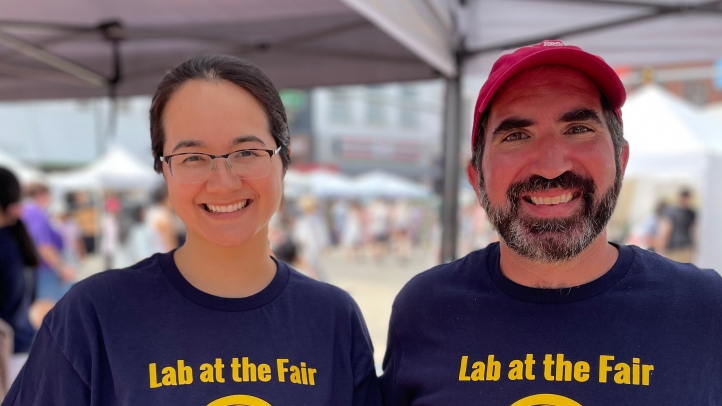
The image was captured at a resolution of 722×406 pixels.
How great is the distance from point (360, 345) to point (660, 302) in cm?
70

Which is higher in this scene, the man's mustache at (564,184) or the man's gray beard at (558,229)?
the man's mustache at (564,184)

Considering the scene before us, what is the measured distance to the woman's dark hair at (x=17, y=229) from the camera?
10.4 ft

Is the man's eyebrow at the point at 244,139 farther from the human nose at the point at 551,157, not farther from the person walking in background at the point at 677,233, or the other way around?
the person walking in background at the point at 677,233

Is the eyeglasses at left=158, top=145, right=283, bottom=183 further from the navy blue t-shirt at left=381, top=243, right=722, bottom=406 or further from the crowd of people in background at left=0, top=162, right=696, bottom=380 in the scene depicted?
the navy blue t-shirt at left=381, top=243, right=722, bottom=406

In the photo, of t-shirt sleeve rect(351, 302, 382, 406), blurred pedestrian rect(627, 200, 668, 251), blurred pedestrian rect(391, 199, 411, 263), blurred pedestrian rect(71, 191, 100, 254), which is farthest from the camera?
blurred pedestrian rect(391, 199, 411, 263)

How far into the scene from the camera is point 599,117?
4.35 ft

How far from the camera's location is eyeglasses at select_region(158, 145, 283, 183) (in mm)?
1294

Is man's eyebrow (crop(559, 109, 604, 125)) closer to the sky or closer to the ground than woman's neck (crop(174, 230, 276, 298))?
closer to the sky

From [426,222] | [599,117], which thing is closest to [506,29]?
[599,117]

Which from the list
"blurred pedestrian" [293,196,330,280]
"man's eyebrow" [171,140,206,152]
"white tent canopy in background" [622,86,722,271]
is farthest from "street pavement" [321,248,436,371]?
"man's eyebrow" [171,140,206,152]

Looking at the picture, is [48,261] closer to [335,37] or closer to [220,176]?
[335,37]

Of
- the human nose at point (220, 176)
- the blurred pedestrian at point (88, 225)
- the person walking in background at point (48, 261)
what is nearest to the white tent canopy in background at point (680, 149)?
the human nose at point (220, 176)

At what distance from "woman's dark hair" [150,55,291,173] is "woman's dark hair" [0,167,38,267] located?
2.22m

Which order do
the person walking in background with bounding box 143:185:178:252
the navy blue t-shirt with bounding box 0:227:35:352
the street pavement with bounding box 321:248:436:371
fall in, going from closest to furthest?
the navy blue t-shirt with bounding box 0:227:35:352, the person walking in background with bounding box 143:185:178:252, the street pavement with bounding box 321:248:436:371
